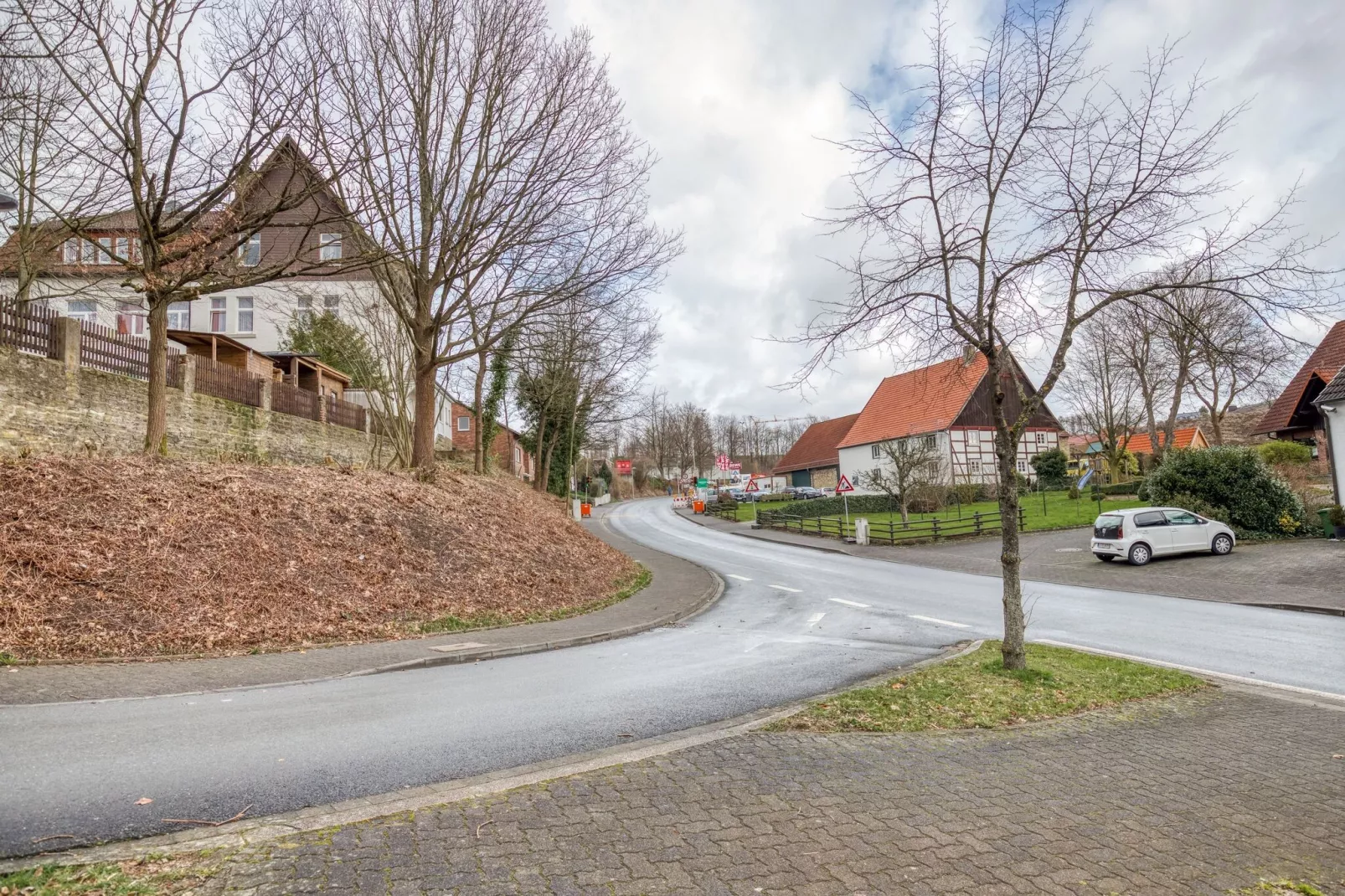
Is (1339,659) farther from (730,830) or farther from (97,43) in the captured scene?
(97,43)

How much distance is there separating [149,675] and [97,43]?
1010cm

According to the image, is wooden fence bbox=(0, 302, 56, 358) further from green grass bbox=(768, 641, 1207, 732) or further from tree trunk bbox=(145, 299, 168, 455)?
green grass bbox=(768, 641, 1207, 732)

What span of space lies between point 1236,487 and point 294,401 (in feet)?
95.3

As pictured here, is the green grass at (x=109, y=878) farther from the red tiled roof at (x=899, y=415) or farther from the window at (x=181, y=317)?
the red tiled roof at (x=899, y=415)

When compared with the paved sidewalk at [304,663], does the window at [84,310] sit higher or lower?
higher

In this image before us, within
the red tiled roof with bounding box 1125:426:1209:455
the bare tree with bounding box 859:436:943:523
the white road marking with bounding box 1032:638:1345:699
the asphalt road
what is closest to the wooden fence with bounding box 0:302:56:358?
the asphalt road

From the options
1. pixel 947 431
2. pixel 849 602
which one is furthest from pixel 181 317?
pixel 947 431

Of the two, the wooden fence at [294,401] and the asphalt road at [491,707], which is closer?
the asphalt road at [491,707]

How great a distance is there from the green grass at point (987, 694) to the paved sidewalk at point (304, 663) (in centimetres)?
579

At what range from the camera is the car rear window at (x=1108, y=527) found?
22.6 m

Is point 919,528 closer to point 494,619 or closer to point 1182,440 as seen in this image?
point 494,619

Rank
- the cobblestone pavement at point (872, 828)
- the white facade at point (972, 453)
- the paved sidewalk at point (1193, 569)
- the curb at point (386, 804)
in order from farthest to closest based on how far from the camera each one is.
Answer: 1. the white facade at point (972, 453)
2. the paved sidewalk at point (1193, 569)
3. the curb at point (386, 804)
4. the cobblestone pavement at point (872, 828)

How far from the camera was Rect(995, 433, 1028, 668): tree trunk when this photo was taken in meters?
7.92

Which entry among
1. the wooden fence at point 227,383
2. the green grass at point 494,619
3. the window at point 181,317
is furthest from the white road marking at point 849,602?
the window at point 181,317
